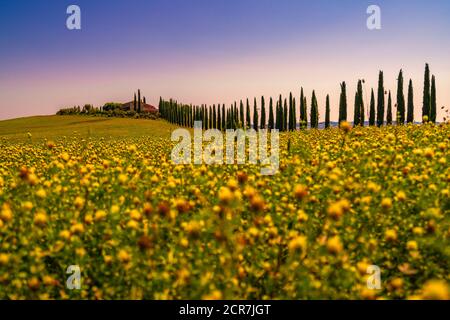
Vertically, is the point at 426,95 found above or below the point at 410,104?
above

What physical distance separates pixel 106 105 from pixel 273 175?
111m

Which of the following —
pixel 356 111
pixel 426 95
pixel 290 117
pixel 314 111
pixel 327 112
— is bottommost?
pixel 290 117

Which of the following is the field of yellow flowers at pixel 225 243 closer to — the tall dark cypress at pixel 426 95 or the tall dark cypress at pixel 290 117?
the tall dark cypress at pixel 426 95

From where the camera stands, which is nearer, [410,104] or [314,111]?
[410,104]

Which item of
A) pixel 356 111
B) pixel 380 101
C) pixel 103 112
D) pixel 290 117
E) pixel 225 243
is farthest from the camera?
pixel 103 112

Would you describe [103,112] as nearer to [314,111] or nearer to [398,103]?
[314,111]

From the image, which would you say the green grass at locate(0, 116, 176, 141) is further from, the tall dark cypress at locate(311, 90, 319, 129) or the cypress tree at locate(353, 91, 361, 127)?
the cypress tree at locate(353, 91, 361, 127)

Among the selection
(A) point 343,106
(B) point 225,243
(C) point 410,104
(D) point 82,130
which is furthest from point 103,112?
(B) point 225,243

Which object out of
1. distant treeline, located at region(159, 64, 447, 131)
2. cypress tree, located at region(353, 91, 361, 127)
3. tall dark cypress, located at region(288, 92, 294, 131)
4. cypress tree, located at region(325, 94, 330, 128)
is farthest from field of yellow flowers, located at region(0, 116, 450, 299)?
tall dark cypress, located at region(288, 92, 294, 131)

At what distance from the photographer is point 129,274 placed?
11.1ft

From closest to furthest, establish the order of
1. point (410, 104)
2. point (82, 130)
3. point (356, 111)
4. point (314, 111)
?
1. point (410, 104)
2. point (356, 111)
3. point (314, 111)
4. point (82, 130)
